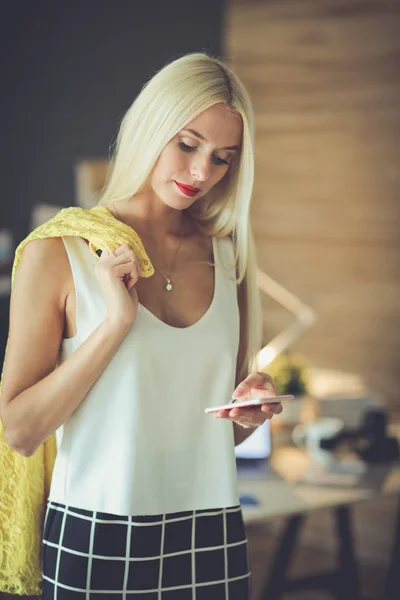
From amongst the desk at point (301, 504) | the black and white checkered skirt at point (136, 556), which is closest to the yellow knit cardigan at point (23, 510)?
the black and white checkered skirt at point (136, 556)

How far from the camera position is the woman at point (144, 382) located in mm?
1271

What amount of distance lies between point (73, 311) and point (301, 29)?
8.05 feet

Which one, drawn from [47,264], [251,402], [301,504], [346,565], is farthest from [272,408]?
[346,565]

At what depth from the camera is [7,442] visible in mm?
1333

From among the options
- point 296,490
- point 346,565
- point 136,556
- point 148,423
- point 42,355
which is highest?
point 42,355

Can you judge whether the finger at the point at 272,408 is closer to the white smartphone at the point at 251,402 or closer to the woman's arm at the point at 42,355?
the white smartphone at the point at 251,402

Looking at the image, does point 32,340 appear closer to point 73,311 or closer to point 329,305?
point 73,311

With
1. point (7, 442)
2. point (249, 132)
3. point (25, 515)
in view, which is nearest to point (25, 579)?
point (25, 515)

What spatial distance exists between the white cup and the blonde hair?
3.68 ft

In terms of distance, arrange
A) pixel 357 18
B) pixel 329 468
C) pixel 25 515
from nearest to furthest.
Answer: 1. pixel 25 515
2. pixel 329 468
3. pixel 357 18

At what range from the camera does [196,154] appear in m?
1.39

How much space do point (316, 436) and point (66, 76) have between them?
2190 mm

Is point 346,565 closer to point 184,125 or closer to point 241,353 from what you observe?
point 241,353

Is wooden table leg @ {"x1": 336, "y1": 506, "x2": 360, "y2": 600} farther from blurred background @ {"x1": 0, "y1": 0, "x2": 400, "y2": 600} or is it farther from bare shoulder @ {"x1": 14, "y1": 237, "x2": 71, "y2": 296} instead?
bare shoulder @ {"x1": 14, "y1": 237, "x2": 71, "y2": 296}
